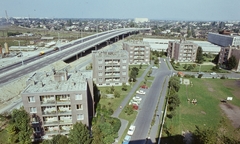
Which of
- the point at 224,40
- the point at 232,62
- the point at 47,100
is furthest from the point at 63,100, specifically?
the point at 224,40

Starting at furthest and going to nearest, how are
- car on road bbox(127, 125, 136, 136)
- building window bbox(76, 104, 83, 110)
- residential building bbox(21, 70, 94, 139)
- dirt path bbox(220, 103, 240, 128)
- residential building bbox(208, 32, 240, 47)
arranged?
A: residential building bbox(208, 32, 240, 47)
dirt path bbox(220, 103, 240, 128)
car on road bbox(127, 125, 136, 136)
building window bbox(76, 104, 83, 110)
residential building bbox(21, 70, 94, 139)

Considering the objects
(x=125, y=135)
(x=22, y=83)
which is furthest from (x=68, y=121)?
(x=22, y=83)

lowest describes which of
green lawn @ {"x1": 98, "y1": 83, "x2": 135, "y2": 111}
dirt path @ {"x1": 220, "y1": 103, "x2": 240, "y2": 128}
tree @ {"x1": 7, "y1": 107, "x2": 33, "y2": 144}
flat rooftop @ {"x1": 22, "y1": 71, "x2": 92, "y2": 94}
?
dirt path @ {"x1": 220, "y1": 103, "x2": 240, "y2": 128}

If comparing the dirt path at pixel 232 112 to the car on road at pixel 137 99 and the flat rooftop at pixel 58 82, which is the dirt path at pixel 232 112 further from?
the flat rooftop at pixel 58 82

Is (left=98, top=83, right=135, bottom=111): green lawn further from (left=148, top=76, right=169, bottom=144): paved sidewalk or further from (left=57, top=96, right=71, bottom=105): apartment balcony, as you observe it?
(left=57, top=96, right=71, bottom=105): apartment balcony

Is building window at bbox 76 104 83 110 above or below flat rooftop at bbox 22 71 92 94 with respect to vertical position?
below

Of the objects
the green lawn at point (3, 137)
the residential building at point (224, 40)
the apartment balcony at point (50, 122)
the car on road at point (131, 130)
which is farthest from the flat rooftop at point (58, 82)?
the residential building at point (224, 40)

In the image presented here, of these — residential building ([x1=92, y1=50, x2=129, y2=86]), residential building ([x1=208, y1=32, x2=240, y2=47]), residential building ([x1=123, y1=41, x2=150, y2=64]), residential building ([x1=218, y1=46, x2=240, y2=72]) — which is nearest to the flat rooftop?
residential building ([x1=92, y1=50, x2=129, y2=86])

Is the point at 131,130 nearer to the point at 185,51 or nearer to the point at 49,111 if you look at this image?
the point at 49,111
